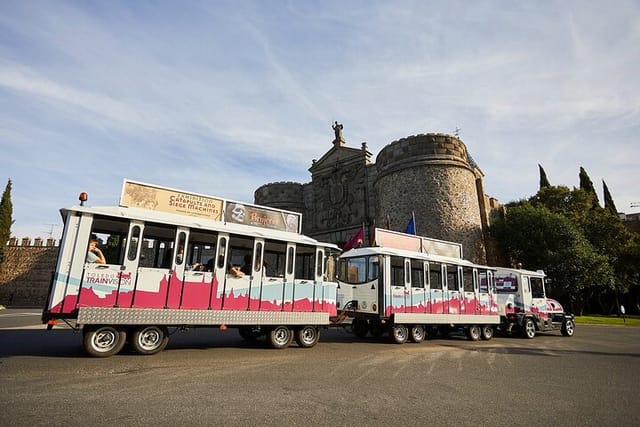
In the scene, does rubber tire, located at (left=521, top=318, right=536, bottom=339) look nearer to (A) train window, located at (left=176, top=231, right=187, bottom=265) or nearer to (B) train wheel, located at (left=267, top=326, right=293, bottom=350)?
(B) train wheel, located at (left=267, top=326, right=293, bottom=350)

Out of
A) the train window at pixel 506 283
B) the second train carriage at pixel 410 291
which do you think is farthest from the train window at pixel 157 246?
the train window at pixel 506 283

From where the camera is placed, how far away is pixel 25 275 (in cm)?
4391

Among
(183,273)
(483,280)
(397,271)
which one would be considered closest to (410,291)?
(397,271)

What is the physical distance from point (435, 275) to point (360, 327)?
355 cm

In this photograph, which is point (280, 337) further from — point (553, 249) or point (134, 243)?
point (553, 249)

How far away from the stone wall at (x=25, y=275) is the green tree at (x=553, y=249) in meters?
51.8

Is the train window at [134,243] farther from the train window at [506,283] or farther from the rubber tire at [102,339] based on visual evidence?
the train window at [506,283]

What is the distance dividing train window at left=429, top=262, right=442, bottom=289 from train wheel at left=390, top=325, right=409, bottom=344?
2.19 metres

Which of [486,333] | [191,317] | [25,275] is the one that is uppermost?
[25,275]

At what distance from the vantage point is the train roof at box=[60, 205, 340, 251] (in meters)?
7.66

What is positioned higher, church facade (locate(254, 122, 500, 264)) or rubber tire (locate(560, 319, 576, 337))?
church facade (locate(254, 122, 500, 264))

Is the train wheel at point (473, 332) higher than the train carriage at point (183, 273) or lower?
lower

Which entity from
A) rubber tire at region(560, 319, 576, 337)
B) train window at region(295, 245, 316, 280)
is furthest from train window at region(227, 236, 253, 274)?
rubber tire at region(560, 319, 576, 337)

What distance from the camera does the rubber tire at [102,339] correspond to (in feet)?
24.1
